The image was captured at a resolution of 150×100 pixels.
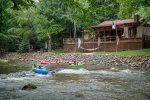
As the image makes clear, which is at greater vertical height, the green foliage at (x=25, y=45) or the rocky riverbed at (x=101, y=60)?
the green foliage at (x=25, y=45)

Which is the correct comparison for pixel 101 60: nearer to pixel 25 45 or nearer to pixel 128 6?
pixel 128 6

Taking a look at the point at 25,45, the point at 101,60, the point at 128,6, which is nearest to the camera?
the point at 128,6

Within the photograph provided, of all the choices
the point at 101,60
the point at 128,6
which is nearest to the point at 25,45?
the point at 101,60

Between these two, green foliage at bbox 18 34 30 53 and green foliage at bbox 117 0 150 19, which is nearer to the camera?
green foliage at bbox 117 0 150 19

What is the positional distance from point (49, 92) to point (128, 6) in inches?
499

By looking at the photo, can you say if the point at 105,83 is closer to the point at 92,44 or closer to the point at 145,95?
the point at 145,95

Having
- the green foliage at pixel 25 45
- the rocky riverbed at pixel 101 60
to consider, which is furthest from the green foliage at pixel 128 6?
the green foliage at pixel 25 45

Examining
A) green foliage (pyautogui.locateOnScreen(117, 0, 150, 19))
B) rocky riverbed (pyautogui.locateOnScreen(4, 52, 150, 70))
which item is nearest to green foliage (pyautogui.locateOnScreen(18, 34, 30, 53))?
rocky riverbed (pyautogui.locateOnScreen(4, 52, 150, 70))

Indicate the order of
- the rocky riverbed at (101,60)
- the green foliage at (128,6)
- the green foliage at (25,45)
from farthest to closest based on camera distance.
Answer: the green foliage at (25,45), the rocky riverbed at (101,60), the green foliage at (128,6)

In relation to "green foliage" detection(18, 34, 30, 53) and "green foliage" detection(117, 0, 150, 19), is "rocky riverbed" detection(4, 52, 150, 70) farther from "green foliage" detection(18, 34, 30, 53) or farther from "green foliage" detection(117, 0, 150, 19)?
"green foliage" detection(117, 0, 150, 19)

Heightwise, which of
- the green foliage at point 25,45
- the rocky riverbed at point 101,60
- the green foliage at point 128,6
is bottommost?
the rocky riverbed at point 101,60

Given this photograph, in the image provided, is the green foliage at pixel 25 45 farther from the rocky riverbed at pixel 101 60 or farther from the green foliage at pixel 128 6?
the green foliage at pixel 128 6

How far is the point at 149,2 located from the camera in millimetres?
30031

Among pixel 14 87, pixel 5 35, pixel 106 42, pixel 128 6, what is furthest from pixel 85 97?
pixel 5 35
